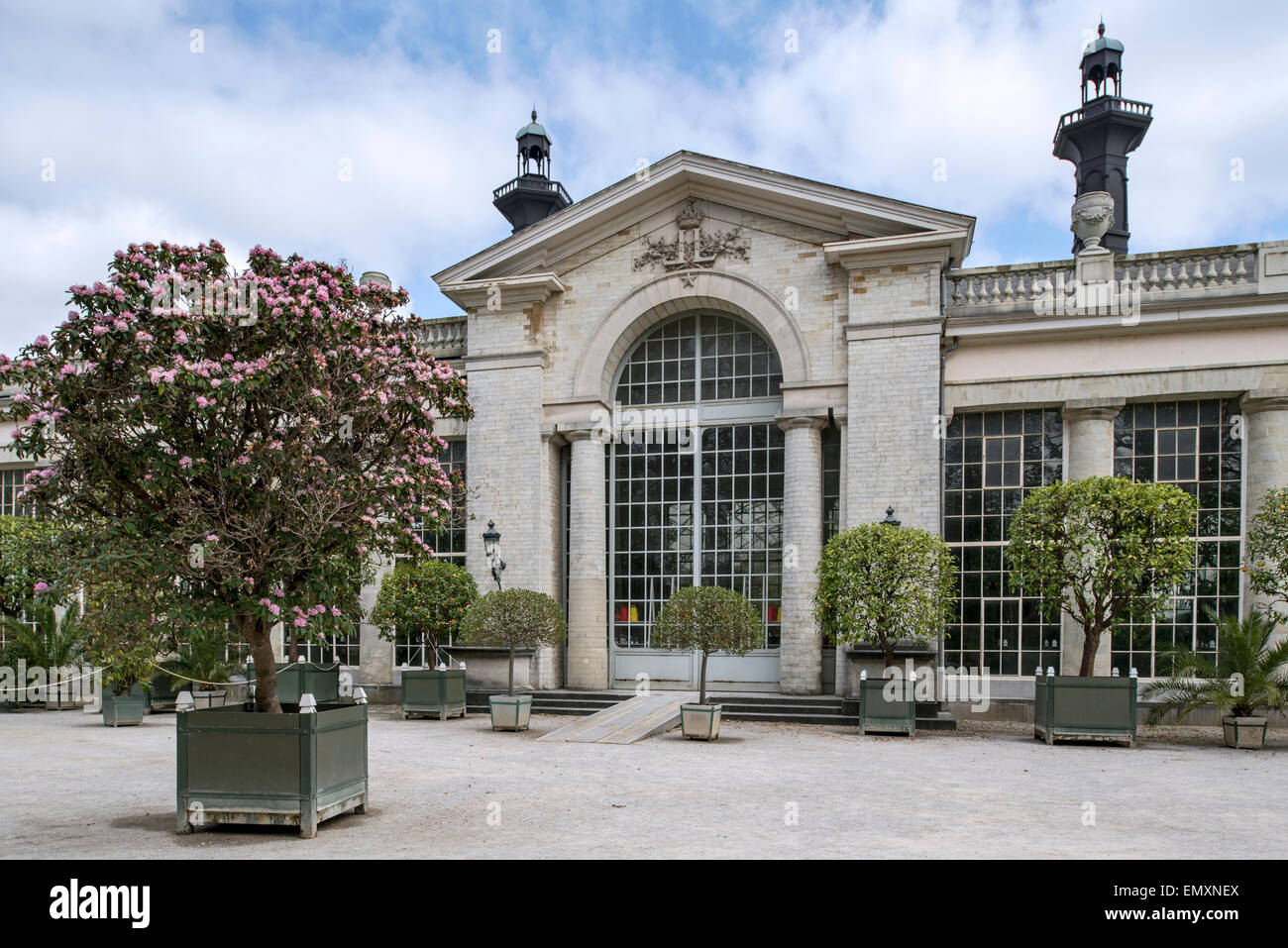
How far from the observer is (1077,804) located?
365 inches

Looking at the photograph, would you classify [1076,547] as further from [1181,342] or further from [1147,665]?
[1181,342]

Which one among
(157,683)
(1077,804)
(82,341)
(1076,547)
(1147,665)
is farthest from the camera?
(157,683)

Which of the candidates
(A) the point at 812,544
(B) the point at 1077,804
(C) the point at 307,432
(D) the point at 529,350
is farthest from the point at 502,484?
(B) the point at 1077,804

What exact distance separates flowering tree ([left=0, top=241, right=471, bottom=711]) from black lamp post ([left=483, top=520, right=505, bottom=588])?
9.63 metres

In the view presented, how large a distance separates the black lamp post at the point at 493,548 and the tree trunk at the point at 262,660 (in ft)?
32.1

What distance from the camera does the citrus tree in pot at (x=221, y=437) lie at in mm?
7973

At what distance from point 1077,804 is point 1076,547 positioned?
5842 millimetres

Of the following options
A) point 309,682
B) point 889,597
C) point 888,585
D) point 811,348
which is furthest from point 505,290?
point 889,597

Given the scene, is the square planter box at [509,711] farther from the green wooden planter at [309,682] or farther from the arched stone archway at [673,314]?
the arched stone archway at [673,314]

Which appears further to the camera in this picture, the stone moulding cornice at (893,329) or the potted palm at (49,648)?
the potted palm at (49,648)

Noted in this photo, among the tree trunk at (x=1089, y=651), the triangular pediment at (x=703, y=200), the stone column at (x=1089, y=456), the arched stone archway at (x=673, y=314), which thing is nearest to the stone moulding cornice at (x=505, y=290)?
the triangular pediment at (x=703, y=200)

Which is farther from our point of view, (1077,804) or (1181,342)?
(1181,342)

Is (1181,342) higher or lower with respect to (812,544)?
higher

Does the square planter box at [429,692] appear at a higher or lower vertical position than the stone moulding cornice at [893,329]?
lower
